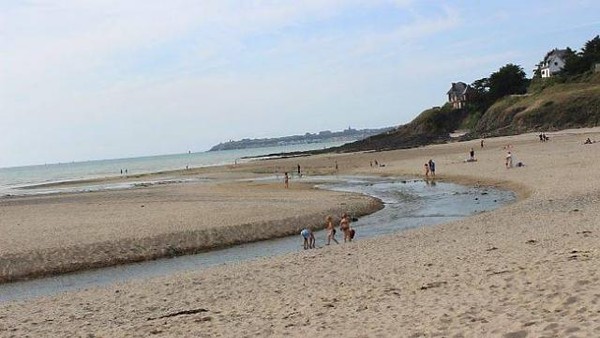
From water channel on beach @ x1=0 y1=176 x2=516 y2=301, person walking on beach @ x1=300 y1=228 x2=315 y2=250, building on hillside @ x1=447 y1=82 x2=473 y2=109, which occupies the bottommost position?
water channel on beach @ x1=0 y1=176 x2=516 y2=301

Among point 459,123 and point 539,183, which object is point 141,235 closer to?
point 539,183

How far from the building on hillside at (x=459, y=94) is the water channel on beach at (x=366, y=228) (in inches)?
3659

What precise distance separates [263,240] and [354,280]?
1064 cm

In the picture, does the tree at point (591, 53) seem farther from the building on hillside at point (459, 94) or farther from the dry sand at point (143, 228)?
the dry sand at point (143, 228)

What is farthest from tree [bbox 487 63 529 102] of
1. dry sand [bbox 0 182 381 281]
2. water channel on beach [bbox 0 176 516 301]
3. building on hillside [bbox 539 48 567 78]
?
dry sand [bbox 0 182 381 281]

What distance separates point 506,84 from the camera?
122 meters

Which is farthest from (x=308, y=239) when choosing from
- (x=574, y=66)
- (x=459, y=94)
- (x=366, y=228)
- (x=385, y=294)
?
(x=459, y=94)

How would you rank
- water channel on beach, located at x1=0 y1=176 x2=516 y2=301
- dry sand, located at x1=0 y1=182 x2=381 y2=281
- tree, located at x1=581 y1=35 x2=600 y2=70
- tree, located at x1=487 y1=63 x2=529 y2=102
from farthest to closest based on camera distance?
tree, located at x1=487 y1=63 x2=529 y2=102
tree, located at x1=581 y1=35 x2=600 y2=70
dry sand, located at x1=0 y1=182 x2=381 y2=281
water channel on beach, located at x1=0 y1=176 x2=516 y2=301

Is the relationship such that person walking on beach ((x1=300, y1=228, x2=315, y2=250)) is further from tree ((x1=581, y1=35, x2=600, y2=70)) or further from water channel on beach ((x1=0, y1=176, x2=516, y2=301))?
tree ((x1=581, y1=35, x2=600, y2=70))

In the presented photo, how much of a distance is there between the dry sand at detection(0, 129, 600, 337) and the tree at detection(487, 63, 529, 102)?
107m

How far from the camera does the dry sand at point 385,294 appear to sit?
869cm

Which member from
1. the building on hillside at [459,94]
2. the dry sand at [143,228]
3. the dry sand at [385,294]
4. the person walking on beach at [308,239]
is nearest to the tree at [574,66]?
the building on hillside at [459,94]

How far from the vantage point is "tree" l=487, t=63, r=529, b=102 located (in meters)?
121

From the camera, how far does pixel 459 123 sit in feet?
403
